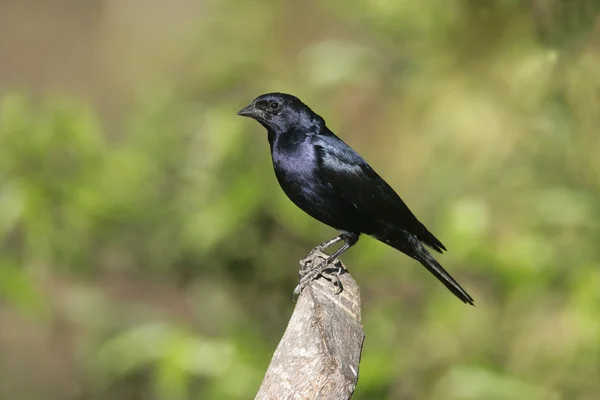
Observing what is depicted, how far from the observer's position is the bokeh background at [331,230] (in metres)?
4.22

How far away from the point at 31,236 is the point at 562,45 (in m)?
3.16

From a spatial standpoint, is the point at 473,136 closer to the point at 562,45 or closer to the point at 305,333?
the point at 562,45

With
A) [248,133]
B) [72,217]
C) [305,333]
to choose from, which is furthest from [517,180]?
[305,333]

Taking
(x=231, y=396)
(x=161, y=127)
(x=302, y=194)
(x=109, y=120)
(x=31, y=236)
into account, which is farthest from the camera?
(x=109, y=120)

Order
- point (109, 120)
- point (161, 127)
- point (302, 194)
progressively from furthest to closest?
1. point (109, 120)
2. point (161, 127)
3. point (302, 194)

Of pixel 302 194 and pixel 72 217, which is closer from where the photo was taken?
pixel 302 194

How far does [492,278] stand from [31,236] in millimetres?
2490

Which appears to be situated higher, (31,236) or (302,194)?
(31,236)

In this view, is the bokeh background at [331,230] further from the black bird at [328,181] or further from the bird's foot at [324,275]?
the bird's foot at [324,275]

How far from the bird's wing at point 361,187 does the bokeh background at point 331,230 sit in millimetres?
1292

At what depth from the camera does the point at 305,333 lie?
1948 mm

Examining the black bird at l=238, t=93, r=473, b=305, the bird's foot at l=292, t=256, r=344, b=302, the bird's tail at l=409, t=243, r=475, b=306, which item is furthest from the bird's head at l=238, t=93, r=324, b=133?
the bird's tail at l=409, t=243, r=475, b=306

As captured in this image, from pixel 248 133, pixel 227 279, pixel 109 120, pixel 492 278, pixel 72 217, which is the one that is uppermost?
pixel 109 120

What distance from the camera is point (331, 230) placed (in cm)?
441
